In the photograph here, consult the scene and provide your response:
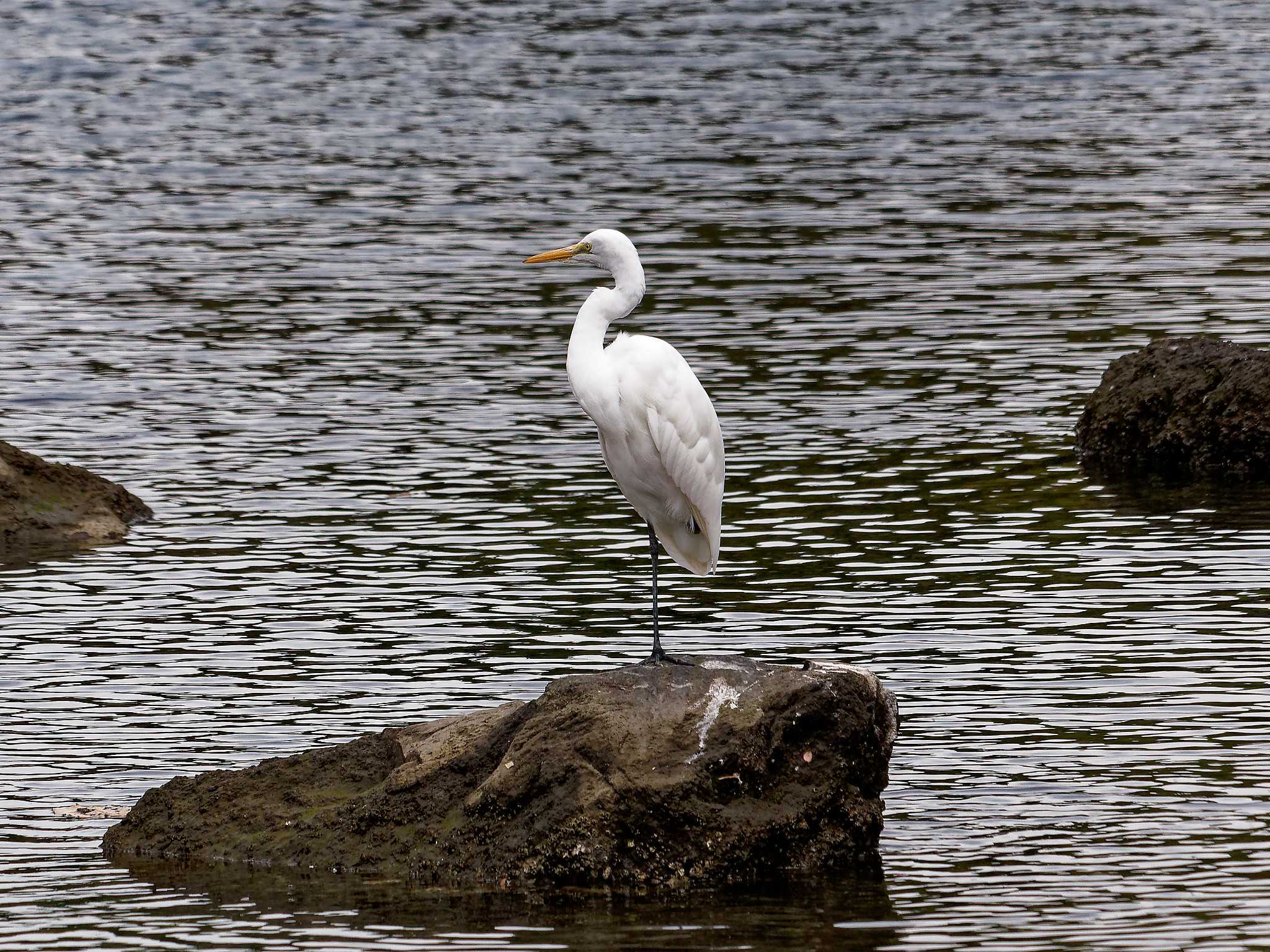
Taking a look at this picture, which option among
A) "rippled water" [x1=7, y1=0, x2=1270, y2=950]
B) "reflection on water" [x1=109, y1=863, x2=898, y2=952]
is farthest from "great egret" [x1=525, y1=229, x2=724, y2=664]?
"rippled water" [x1=7, y1=0, x2=1270, y2=950]

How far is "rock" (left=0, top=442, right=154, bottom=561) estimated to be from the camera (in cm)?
2123

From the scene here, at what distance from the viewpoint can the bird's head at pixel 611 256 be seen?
13.5m

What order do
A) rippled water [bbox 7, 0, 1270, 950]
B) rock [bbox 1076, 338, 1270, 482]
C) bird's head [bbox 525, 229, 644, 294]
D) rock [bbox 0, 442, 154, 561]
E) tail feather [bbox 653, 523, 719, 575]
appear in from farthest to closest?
rock [bbox 1076, 338, 1270, 482] < rock [bbox 0, 442, 154, 561] < tail feather [bbox 653, 523, 719, 575] < bird's head [bbox 525, 229, 644, 294] < rippled water [bbox 7, 0, 1270, 950]

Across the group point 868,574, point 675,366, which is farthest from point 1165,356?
point 675,366

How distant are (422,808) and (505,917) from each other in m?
1.02

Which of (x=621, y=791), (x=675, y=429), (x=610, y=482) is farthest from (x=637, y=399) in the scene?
(x=610, y=482)

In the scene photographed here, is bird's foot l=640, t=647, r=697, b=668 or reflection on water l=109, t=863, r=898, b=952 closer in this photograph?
reflection on water l=109, t=863, r=898, b=952

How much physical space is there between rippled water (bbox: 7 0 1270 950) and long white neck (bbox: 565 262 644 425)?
277cm

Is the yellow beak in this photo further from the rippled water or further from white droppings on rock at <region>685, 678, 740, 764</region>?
the rippled water

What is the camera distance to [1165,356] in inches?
909

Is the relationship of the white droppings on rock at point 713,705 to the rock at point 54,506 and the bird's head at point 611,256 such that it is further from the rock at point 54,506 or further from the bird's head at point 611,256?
the rock at point 54,506

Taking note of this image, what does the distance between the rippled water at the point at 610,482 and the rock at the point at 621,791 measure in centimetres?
27

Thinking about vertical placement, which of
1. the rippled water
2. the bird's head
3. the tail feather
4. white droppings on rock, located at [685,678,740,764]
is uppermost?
the bird's head

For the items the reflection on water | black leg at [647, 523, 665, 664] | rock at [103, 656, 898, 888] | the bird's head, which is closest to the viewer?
the reflection on water
